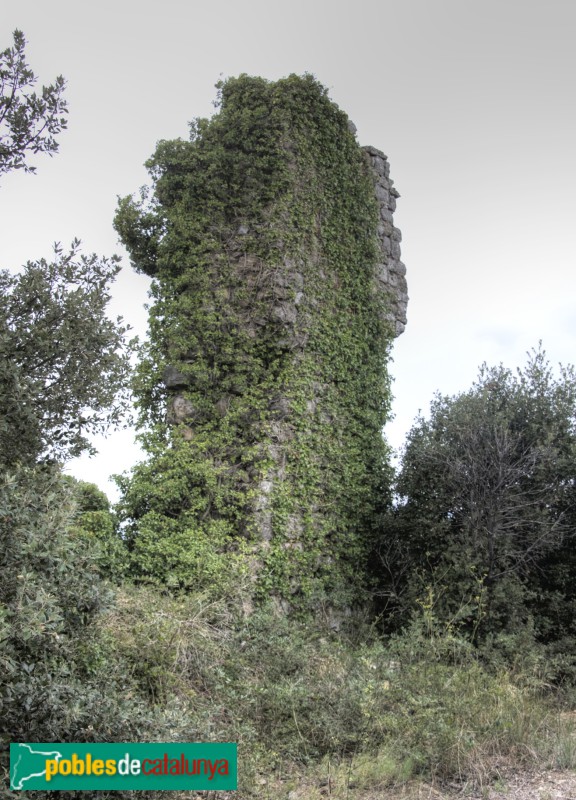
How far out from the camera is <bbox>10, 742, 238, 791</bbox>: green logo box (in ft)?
15.4

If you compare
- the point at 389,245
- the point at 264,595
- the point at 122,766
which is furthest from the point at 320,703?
the point at 389,245

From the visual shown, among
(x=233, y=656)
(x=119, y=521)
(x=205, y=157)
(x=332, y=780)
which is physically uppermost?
(x=205, y=157)

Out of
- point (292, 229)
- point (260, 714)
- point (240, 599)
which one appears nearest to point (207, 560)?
point (240, 599)

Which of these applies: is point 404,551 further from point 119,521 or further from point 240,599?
point 119,521

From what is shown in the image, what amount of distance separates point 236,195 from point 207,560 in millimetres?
5582

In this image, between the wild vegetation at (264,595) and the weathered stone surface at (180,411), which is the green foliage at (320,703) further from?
the weathered stone surface at (180,411)

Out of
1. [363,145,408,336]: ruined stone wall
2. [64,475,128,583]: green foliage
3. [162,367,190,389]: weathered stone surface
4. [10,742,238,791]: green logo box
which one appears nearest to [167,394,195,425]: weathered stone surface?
[162,367,190,389]: weathered stone surface

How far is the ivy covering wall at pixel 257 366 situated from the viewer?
389 inches

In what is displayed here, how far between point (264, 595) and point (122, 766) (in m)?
4.81

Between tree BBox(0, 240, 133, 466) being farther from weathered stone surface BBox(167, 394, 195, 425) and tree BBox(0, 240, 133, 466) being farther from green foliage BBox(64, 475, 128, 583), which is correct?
weathered stone surface BBox(167, 394, 195, 425)

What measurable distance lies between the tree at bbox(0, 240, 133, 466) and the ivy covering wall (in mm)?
4009

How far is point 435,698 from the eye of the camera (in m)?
6.91

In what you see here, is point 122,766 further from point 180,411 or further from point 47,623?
point 180,411

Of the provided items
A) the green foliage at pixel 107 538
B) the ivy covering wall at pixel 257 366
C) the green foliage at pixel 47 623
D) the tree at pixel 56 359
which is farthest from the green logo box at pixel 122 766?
the ivy covering wall at pixel 257 366
